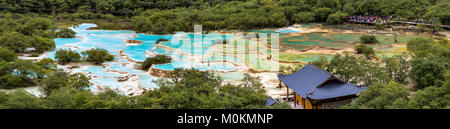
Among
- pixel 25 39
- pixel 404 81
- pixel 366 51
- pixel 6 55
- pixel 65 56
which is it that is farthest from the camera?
pixel 25 39

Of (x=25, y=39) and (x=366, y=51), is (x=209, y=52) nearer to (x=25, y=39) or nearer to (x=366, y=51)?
(x=366, y=51)

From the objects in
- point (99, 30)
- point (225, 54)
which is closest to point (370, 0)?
point (225, 54)

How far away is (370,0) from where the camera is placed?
5553 cm

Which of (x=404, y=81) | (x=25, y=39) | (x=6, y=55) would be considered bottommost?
(x=404, y=81)

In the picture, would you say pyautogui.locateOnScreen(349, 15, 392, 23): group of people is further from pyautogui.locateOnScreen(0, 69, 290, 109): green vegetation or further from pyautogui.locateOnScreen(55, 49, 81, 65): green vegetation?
pyautogui.locateOnScreen(55, 49, 81, 65): green vegetation

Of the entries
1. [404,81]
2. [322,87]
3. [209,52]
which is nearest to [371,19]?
[209,52]

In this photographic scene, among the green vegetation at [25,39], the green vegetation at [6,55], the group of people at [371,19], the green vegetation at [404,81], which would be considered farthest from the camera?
the group of people at [371,19]

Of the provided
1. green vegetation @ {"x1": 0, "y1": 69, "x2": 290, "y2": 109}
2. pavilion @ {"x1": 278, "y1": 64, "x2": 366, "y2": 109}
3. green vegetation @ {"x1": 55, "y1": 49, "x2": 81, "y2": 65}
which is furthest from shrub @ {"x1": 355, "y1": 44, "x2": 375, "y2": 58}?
green vegetation @ {"x1": 55, "y1": 49, "x2": 81, "y2": 65}

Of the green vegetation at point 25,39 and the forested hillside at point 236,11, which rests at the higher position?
the forested hillside at point 236,11

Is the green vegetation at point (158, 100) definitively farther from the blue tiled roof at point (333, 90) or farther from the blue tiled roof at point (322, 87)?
the blue tiled roof at point (333, 90)

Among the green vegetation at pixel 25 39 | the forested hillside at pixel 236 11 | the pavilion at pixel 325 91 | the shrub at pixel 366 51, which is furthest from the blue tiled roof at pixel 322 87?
the forested hillside at pixel 236 11

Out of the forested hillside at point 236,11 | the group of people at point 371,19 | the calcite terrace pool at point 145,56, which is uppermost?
the forested hillside at point 236,11

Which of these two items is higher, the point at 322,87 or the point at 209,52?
the point at 322,87

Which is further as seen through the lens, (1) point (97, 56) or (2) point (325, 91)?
(1) point (97, 56)
